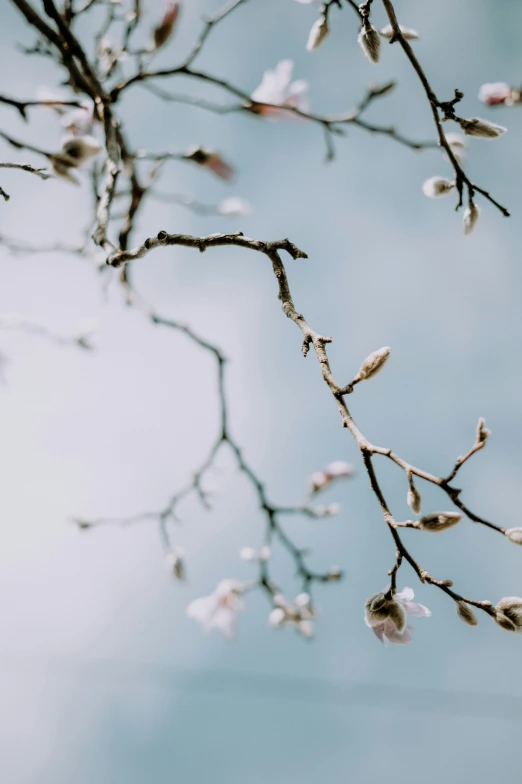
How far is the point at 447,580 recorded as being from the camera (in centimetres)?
50

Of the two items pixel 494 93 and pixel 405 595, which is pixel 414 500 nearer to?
pixel 405 595

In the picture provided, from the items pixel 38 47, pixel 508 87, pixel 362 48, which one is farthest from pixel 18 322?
pixel 508 87

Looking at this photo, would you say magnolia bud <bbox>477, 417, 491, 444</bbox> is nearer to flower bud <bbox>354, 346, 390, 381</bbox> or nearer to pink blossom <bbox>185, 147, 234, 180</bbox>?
flower bud <bbox>354, 346, 390, 381</bbox>

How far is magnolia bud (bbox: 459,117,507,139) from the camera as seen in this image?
0.75 metres

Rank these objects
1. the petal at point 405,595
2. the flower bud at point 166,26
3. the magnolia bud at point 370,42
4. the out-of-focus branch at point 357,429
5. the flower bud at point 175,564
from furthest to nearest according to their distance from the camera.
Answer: the flower bud at point 175,564, the flower bud at point 166,26, the magnolia bud at point 370,42, the petal at point 405,595, the out-of-focus branch at point 357,429

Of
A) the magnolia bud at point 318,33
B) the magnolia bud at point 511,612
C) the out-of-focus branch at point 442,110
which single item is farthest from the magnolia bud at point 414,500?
the magnolia bud at point 318,33

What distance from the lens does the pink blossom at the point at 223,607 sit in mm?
1435

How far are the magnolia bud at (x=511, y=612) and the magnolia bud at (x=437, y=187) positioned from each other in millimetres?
594

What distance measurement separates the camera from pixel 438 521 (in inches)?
19.7

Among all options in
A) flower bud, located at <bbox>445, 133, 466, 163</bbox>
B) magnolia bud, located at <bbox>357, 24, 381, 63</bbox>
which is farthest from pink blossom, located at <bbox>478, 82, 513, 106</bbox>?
magnolia bud, located at <bbox>357, 24, 381, 63</bbox>

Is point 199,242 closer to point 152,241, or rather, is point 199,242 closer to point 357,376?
point 152,241

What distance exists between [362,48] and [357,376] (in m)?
0.44

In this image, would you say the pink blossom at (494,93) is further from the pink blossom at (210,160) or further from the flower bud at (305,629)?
the flower bud at (305,629)

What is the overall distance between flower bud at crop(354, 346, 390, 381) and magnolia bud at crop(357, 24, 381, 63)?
1.37 ft
